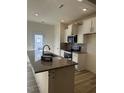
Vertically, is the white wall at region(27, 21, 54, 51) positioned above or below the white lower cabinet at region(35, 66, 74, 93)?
above

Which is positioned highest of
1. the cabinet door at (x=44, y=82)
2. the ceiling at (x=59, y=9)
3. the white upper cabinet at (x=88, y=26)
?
the ceiling at (x=59, y=9)

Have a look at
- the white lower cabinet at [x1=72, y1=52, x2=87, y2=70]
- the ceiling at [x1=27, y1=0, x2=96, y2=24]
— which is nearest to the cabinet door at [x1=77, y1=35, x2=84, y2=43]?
the white lower cabinet at [x1=72, y1=52, x2=87, y2=70]

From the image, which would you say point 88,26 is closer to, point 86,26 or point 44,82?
point 86,26

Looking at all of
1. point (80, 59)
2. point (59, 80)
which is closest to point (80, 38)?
point (80, 59)

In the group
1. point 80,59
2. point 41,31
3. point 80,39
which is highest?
point 41,31

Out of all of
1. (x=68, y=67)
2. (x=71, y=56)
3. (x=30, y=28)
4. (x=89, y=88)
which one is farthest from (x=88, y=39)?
(x=30, y=28)

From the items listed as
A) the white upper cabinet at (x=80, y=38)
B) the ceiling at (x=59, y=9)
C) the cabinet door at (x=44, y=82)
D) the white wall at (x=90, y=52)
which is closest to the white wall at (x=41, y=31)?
the ceiling at (x=59, y=9)

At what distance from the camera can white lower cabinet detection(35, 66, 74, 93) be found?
206 centimetres

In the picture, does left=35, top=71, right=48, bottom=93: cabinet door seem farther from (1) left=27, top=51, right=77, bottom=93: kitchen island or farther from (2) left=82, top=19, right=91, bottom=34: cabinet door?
(2) left=82, top=19, right=91, bottom=34: cabinet door

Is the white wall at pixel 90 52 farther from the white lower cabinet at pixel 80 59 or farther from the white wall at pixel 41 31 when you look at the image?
the white wall at pixel 41 31

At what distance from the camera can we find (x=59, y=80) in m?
2.21

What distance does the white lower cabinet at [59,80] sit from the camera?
6.77 ft
